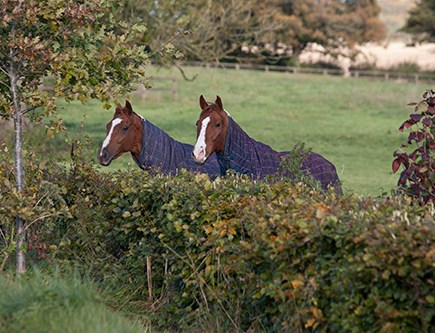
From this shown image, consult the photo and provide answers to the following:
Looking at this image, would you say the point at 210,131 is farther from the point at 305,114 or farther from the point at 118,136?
the point at 305,114

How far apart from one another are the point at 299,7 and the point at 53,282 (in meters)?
64.7

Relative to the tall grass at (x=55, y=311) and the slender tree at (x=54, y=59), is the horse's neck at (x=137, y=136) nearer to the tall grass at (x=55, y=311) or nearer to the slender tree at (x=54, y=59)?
the slender tree at (x=54, y=59)

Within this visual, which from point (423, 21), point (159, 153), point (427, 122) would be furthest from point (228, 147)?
point (423, 21)

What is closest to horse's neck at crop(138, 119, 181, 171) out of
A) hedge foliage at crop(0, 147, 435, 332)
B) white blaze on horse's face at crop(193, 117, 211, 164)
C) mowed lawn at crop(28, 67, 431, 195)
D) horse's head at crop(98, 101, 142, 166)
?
horse's head at crop(98, 101, 142, 166)

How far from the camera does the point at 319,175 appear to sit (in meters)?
11.0

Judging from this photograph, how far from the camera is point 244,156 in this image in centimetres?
1046

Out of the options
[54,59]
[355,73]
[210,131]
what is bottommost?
[355,73]

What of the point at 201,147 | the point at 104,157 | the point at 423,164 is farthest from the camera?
the point at 104,157

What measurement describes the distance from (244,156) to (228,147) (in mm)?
219

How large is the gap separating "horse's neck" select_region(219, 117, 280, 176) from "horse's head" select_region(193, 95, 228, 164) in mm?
95

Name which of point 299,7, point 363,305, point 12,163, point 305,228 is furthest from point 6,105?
point 299,7

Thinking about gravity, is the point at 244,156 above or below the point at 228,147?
below

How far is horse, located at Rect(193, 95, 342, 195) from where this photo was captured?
10180mm

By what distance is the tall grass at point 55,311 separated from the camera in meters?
5.75
